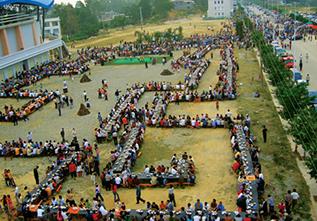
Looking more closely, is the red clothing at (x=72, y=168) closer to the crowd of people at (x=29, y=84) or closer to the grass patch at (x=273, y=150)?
the grass patch at (x=273, y=150)

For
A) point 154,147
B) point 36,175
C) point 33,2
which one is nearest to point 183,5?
point 33,2

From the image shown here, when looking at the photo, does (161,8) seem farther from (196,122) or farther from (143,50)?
(196,122)

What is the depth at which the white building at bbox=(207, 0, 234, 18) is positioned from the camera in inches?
5167

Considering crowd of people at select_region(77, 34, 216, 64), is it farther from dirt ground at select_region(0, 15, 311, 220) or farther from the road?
dirt ground at select_region(0, 15, 311, 220)

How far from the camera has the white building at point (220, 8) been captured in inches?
5167

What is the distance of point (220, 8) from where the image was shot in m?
132

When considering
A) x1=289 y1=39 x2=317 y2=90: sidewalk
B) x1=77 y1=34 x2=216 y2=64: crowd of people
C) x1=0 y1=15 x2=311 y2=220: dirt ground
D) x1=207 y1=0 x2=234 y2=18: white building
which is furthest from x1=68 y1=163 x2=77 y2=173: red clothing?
x1=207 y1=0 x2=234 y2=18: white building

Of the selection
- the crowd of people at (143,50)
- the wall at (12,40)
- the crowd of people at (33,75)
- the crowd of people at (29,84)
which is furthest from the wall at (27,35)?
the crowd of people at (143,50)

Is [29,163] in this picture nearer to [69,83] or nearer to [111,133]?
[111,133]

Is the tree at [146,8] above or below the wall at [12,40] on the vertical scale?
above

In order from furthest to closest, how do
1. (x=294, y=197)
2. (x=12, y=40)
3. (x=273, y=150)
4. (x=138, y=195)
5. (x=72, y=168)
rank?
(x=12, y=40) < (x=273, y=150) < (x=72, y=168) < (x=138, y=195) < (x=294, y=197)

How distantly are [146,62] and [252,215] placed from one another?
123 ft

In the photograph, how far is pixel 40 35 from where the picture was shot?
6353cm

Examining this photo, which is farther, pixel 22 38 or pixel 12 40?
pixel 22 38
